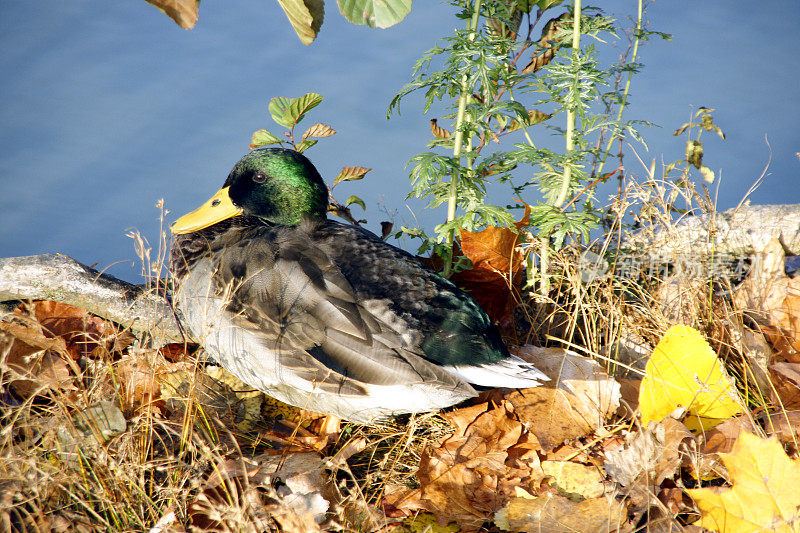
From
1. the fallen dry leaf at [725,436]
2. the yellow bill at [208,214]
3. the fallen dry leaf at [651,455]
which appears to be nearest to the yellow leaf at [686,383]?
the fallen dry leaf at [725,436]

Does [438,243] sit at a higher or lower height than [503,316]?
higher

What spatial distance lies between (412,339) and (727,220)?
3.42m

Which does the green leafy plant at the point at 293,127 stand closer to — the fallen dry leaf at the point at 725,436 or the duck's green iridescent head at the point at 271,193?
the duck's green iridescent head at the point at 271,193

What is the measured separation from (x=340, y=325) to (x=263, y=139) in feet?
5.43

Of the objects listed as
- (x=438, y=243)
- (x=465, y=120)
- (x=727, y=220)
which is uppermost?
(x=465, y=120)

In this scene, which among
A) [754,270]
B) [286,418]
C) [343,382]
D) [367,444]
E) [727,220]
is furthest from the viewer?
[727,220]

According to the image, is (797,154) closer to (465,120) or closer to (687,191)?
(687,191)

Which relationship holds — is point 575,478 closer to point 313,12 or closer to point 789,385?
point 789,385

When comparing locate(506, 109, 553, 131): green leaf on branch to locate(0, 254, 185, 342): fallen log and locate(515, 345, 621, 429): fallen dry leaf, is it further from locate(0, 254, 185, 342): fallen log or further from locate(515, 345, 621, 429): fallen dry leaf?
locate(0, 254, 185, 342): fallen log

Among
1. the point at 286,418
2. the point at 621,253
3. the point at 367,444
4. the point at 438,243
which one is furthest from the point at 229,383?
the point at 621,253

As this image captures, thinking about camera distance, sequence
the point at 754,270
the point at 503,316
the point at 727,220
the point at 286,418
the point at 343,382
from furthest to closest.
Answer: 1. the point at 727,220
2. the point at 754,270
3. the point at 503,316
4. the point at 286,418
5. the point at 343,382

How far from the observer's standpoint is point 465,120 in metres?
3.33

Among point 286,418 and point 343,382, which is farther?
point 286,418

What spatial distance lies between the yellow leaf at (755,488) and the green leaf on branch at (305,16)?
1734mm
